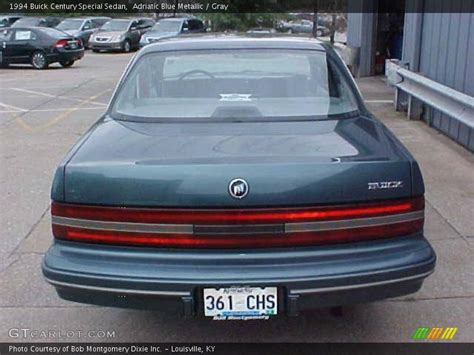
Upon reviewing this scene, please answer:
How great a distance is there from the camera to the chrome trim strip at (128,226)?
2594 millimetres

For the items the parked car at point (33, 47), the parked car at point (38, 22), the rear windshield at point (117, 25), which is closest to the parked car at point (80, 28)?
the parked car at point (38, 22)

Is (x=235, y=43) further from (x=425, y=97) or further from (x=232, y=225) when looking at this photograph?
(x=425, y=97)

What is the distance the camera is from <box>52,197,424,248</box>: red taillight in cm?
257

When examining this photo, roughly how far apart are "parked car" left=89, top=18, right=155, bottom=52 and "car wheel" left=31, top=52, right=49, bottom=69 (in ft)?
25.1

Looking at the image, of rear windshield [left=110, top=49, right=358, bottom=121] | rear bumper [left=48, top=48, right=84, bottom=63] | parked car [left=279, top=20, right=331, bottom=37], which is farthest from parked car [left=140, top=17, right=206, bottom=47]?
rear windshield [left=110, top=49, right=358, bottom=121]

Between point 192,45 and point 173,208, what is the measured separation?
1660 millimetres

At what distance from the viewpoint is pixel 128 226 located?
262 centimetres

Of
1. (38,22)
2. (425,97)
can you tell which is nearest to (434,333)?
(425,97)

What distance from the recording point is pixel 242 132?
9.86ft

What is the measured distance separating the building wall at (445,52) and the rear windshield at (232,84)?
4.08 metres

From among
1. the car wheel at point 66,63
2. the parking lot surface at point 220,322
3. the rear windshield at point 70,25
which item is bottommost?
the parking lot surface at point 220,322

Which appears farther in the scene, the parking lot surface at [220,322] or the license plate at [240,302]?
the parking lot surface at [220,322]

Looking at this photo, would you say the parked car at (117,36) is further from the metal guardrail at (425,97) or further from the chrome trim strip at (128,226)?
the chrome trim strip at (128,226)

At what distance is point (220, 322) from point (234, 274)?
0.93 metres
